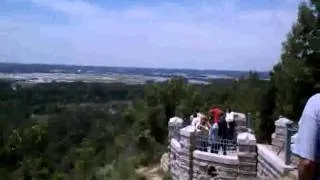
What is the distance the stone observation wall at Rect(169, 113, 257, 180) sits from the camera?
43.0ft

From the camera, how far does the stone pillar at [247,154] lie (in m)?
13.0

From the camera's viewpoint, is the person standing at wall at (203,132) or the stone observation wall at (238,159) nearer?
the stone observation wall at (238,159)

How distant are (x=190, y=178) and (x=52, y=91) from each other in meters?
138

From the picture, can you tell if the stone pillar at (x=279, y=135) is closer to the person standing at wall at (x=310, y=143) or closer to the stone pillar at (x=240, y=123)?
the stone pillar at (x=240, y=123)

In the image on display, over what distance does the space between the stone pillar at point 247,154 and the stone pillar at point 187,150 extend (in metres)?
1.79

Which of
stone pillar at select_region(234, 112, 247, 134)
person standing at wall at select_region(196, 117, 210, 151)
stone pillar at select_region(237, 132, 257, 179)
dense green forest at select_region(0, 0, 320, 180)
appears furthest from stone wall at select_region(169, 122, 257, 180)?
dense green forest at select_region(0, 0, 320, 180)

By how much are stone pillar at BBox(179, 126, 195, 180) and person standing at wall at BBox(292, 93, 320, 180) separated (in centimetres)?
1159

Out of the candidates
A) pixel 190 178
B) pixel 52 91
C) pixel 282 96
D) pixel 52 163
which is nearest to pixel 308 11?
pixel 282 96

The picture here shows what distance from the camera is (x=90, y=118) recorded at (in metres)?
96.1

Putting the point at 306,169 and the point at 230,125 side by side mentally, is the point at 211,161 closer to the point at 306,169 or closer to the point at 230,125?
the point at 230,125

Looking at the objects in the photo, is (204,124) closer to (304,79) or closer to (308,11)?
(304,79)

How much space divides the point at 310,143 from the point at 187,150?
1195cm

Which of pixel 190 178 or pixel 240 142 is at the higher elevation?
pixel 240 142

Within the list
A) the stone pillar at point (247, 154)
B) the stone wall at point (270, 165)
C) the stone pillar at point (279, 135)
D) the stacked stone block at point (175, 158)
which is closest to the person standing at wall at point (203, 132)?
the stacked stone block at point (175, 158)
